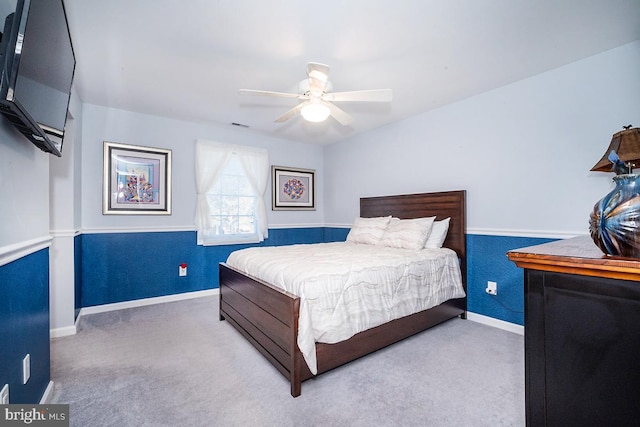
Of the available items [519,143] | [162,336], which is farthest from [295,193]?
[519,143]

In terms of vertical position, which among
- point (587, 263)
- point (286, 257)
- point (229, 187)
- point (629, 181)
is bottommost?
point (286, 257)

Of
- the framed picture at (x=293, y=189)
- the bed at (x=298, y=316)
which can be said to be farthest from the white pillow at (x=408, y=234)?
the framed picture at (x=293, y=189)

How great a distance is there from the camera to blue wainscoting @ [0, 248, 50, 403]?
1.26m

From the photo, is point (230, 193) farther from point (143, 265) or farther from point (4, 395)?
point (4, 395)

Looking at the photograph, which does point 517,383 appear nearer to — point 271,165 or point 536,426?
point 536,426

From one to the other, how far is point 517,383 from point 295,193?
3819mm

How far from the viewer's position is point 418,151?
12.2 feet

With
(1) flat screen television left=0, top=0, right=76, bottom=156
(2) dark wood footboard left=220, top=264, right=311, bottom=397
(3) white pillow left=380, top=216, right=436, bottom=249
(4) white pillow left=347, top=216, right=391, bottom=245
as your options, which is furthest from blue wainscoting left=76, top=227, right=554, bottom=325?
(1) flat screen television left=0, top=0, right=76, bottom=156

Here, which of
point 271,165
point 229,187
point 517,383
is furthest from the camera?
point 271,165

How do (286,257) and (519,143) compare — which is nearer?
(286,257)

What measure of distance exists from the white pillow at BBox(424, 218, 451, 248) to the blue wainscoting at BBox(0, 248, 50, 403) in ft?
10.6

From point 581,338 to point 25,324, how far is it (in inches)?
92.9

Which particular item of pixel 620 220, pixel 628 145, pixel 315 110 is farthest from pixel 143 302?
pixel 628 145

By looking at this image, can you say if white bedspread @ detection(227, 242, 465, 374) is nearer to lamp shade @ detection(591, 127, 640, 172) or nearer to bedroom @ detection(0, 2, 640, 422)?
bedroom @ detection(0, 2, 640, 422)
